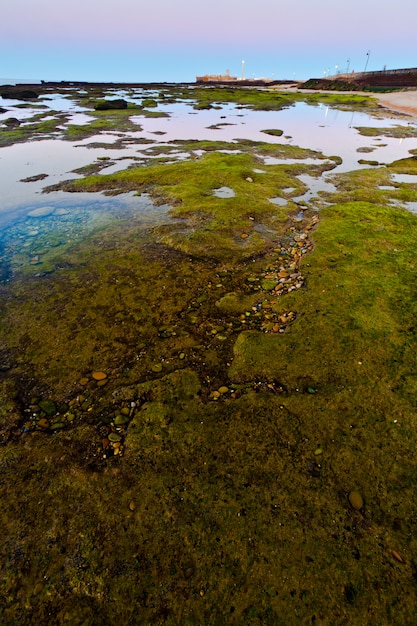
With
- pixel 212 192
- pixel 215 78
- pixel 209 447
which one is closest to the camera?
pixel 209 447

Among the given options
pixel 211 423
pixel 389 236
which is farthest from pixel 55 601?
pixel 389 236

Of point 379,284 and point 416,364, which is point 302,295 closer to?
point 379,284

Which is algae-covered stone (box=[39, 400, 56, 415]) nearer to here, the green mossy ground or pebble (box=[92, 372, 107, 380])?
the green mossy ground

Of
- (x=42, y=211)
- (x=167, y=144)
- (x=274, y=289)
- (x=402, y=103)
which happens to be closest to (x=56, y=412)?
(x=274, y=289)

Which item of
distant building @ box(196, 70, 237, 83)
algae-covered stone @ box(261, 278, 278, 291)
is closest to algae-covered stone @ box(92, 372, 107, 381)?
algae-covered stone @ box(261, 278, 278, 291)

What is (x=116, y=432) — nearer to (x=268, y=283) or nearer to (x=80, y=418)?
(x=80, y=418)

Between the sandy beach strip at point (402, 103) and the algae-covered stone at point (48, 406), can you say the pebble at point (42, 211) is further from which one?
the sandy beach strip at point (402, 103)
